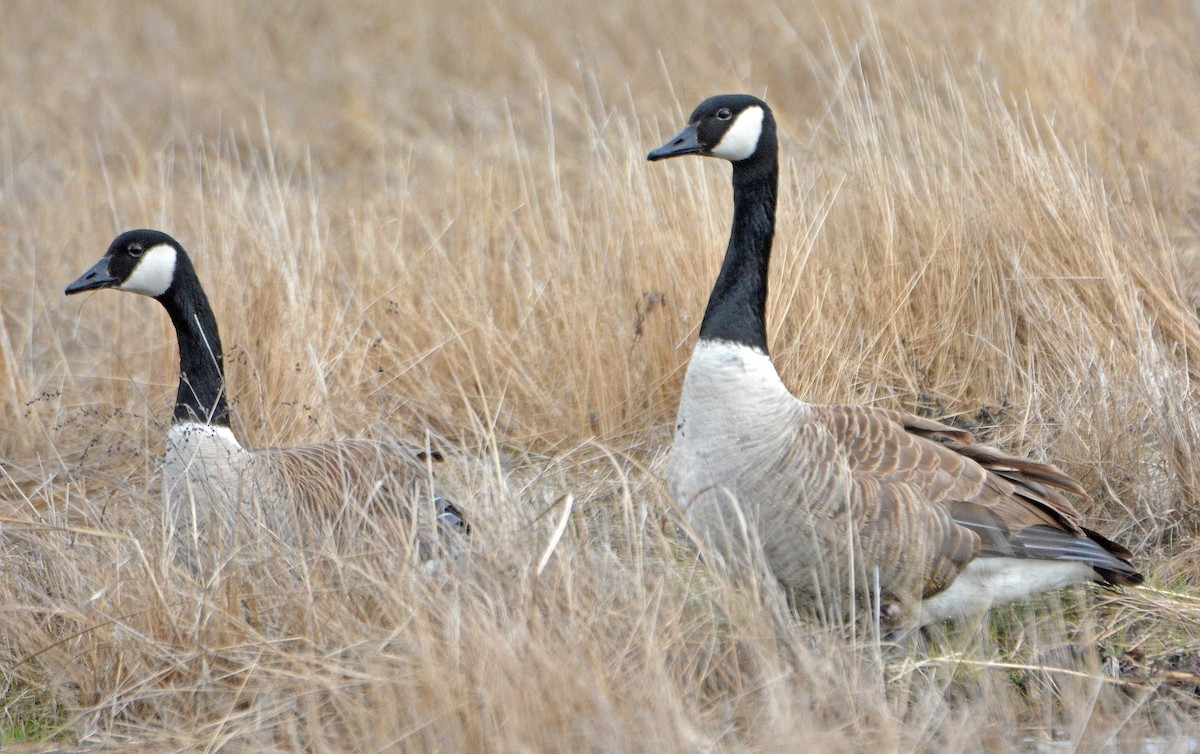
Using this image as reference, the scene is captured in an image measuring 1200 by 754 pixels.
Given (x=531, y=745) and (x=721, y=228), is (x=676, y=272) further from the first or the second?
(x=531, y=745)

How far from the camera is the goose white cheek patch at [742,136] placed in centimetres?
403

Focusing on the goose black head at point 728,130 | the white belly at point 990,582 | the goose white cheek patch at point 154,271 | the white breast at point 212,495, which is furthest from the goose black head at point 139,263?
the white belly at point 990,582

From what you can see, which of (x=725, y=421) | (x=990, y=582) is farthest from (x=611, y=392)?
(x=990, y=582)

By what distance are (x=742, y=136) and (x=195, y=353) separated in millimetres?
1985

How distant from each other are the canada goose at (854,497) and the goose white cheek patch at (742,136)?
6.4 inches

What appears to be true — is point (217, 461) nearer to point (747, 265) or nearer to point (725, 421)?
→ point (725, 421)

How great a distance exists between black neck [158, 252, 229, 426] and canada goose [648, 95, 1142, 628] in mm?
1609

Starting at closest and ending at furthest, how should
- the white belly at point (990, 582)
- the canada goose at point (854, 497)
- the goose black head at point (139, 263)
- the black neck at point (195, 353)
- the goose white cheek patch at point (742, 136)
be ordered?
the canada goose at point (854, 497) → the white belly at point (990, 582) → the goose white cheek patch at point (742, 136) → the black neck at point (195, 353) → the goose black head at point (139, 263)

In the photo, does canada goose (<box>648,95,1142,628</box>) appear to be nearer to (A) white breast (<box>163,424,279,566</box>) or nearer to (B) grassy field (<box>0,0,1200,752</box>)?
(B) grassy field (<box>0,0,1200,752</box>)

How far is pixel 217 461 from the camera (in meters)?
4.18

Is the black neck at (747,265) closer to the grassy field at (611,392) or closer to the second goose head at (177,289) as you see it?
the grassy field at (611,392)

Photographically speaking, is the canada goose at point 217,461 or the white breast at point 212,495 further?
the canada goose at point 217,461

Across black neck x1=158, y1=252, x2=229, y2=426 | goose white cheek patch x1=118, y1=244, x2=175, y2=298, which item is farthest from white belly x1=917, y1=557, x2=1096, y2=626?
goose white cheek patch x1=118, y1=244, x2=175, y2=298

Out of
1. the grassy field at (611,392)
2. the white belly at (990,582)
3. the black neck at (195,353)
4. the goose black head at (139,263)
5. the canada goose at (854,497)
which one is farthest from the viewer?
the goose black head at (139,263)
